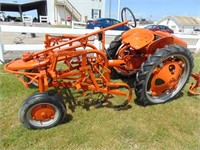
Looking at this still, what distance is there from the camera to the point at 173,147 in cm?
267

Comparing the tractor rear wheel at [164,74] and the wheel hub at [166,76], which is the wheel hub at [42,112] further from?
the wheel hub at [166,76]

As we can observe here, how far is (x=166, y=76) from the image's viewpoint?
3672mm

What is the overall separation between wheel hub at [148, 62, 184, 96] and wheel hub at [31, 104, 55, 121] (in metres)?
1.86

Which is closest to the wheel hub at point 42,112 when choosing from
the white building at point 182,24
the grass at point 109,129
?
the grass at point 109,129

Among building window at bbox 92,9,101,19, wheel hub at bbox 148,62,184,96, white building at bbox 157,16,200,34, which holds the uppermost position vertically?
building window at bbox 92,9,101,19

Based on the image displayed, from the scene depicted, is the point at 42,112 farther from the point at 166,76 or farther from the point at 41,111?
the point at 166,76

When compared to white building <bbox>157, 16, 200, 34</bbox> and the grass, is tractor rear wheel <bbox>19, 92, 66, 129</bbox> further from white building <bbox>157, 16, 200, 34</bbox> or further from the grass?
white building <bbox>157, 16, 200, 34</bbox>

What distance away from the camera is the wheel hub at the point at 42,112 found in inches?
109

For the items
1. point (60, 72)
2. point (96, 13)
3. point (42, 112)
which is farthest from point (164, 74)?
point (96, 13)

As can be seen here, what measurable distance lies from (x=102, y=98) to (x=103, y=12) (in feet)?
110

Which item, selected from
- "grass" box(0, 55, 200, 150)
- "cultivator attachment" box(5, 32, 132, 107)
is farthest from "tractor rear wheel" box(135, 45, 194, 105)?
"cultivator attachment" box(5, 32, 132, 107)

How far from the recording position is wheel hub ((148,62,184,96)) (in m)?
3.60

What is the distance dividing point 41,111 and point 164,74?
226 cm

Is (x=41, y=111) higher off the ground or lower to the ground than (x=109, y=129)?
higher
